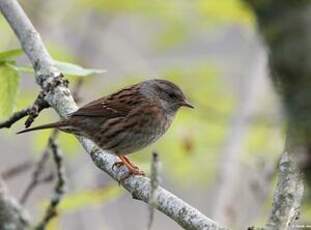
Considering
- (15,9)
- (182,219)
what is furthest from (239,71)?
(182,219)

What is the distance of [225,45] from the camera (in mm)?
10125

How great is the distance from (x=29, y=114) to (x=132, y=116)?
6.82ft

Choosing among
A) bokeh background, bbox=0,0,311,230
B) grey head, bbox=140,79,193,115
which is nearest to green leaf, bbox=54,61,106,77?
grey head, bbox=140,79,193,115

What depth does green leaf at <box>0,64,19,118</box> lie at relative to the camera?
3.04 m

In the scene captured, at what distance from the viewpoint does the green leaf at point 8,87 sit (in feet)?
9.98

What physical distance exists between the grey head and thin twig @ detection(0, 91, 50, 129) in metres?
1.99

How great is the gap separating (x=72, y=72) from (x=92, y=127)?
4.54 ft

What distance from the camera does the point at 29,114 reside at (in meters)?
2.93

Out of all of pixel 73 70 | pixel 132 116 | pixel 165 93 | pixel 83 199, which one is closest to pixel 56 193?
pixel 73 70

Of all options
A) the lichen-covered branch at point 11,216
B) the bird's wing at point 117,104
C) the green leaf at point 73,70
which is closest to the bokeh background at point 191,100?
the bird's wing at point 117,104

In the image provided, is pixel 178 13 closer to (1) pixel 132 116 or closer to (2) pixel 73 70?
(1) pixel 132 116

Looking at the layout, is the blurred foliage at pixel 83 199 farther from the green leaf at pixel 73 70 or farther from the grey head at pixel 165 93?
the grey head at pixel 165 93

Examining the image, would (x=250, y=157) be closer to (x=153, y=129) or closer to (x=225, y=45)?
(x=153, y=129)

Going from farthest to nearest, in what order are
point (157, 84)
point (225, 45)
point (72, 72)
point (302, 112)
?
point (225, 45) → point (157, 84) → point (72, 72) → point (302, 112)
